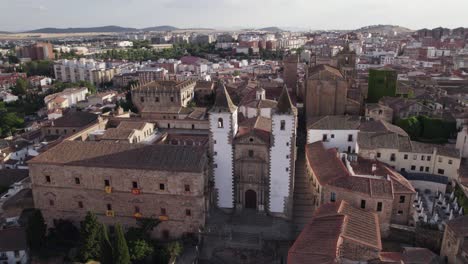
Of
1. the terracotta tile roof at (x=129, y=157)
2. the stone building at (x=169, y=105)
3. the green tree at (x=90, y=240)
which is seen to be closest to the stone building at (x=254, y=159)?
the terracotta tile roof at (x=129, y=157)

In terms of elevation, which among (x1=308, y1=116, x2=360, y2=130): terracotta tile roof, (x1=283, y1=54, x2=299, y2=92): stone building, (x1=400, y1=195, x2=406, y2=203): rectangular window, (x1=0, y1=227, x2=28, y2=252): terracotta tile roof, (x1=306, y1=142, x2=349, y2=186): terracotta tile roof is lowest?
(x1=0, y1=227, x2=28, y2=252): terracotta tile roof

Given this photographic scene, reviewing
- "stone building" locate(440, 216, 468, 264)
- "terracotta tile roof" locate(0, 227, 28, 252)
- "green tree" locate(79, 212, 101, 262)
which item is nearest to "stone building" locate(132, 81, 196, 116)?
"terracotta tile roof" locate(0, 227, 28, 252)

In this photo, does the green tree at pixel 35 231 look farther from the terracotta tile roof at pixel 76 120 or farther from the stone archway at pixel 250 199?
the terracotta tile roof at pixel 76 120

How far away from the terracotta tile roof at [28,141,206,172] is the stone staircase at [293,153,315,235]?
34.2 feet

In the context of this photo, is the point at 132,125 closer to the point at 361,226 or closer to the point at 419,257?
the point at 361,226

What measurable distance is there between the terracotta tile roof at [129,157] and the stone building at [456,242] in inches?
749

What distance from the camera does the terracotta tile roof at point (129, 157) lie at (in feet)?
103

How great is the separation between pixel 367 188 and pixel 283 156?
7366 mm

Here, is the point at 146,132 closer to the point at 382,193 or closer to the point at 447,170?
the point at 382,193

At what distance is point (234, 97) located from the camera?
218 ft

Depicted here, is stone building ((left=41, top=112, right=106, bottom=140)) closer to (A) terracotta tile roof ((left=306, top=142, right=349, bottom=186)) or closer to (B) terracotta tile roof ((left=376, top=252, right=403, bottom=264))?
Result: (A) terracotta tile roof ((left=306, top=142, right=349, bottom=186))

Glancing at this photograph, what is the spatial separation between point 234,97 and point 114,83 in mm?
67706

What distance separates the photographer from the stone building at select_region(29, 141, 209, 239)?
3144cm

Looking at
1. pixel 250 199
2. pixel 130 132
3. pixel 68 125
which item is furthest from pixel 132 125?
pixel 250 199
